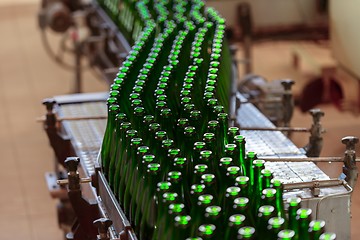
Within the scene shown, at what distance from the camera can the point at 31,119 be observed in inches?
226

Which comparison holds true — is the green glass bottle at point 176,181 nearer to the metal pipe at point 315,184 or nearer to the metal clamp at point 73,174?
the metal pipe at point 315,184

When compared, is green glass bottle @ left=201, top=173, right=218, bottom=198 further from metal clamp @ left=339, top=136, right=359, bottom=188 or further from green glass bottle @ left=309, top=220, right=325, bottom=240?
metal clamp @ left=339, top=136, right=359, bottom=188

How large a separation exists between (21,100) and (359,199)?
13.9ft

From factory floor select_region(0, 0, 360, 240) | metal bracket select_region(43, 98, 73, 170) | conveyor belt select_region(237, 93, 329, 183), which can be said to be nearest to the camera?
conveyor belt select_region(237, 93, 329, 183)

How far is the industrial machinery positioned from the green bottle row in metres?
0.08

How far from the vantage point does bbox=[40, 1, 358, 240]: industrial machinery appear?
2.08 metres

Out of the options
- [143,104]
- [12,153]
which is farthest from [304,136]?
[12,153]

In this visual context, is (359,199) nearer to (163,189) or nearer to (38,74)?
(163,189)

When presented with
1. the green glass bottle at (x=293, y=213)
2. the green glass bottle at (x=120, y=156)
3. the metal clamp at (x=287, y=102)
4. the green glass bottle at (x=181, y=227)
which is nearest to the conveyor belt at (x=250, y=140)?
the metal clamp at (x=287, y=102)

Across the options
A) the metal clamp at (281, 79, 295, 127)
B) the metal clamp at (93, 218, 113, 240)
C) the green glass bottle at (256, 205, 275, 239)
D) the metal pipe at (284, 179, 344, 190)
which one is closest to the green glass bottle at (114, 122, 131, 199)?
the metal clamp at (93, 218, 113, 240)

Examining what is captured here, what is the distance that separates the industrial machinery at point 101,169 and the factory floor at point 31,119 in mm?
84

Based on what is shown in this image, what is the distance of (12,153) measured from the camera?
5145 mm

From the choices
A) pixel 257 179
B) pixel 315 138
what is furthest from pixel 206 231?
pixel 315 138

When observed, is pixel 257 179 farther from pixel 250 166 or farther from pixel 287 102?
pixel 287 102
